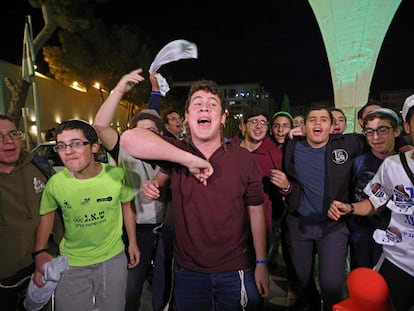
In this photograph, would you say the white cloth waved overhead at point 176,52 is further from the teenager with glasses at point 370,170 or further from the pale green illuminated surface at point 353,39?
the pale green illuminated surface at point 353,39

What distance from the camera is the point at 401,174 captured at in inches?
81.0

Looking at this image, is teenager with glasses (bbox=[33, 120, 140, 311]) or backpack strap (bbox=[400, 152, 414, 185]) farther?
teenager with glasses (bbox=[33, 120, 140, 311])

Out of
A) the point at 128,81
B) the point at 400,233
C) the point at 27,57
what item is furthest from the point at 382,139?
the point at 27,57

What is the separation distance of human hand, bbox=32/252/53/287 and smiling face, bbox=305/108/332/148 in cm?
274

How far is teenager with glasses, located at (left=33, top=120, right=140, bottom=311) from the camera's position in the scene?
2217 mm

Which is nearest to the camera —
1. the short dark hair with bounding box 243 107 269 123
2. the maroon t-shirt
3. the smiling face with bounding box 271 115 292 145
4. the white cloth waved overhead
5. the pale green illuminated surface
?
the maroon t-shirt

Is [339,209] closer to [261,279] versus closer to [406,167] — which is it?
[406,167]

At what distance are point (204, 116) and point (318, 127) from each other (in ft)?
5.18

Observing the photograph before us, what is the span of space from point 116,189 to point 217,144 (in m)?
0.98

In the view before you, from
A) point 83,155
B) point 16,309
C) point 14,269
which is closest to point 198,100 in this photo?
point 83,155

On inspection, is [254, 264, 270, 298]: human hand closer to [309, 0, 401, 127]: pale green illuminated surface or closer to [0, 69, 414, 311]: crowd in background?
[0, 69, 414, 311]: crowd in background

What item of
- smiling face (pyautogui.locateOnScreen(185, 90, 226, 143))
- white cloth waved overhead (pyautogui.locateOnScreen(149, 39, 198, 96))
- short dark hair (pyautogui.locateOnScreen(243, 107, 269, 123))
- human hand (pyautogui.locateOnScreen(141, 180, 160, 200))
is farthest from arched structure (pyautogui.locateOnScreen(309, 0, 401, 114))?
human hand (pyautogui.locateOnScreen(141, 180, 160, 200))

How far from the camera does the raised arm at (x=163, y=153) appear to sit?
1814 mm

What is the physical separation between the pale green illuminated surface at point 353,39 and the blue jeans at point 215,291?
27.4ft
